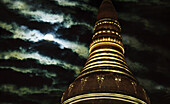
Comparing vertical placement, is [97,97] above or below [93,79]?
below

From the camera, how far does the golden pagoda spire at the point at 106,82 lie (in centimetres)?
1429

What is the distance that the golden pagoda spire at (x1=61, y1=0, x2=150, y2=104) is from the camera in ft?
46.9

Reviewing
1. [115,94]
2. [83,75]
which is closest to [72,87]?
[83,75]

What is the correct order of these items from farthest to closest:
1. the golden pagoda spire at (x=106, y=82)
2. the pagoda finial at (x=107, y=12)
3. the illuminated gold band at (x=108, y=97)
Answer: the pagoda finial at (x=107, y=12), the golden pagoda spire at (x=106, y=82), the illuminated gold band at (x=108, y=97)

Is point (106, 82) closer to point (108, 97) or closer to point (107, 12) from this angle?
point (108, 97)

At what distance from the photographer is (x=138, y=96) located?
14.7 metres

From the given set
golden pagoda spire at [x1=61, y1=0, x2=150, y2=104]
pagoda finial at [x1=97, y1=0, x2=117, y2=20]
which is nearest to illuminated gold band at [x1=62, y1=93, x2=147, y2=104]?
golden pagoda spire at [x1=61, y1=0, x2=150, y2=104]

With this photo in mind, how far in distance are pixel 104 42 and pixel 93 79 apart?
490 cm

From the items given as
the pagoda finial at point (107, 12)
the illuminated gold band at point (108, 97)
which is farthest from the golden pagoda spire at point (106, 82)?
the pagoda finial at point (107, 12)

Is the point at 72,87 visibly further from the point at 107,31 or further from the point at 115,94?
the point at 107,31

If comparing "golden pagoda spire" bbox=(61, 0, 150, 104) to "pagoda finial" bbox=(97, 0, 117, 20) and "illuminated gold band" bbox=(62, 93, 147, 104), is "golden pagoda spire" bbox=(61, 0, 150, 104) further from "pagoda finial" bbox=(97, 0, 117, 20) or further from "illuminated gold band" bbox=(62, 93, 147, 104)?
"pagoda finial" bbox=(97, 0, 117, 20)

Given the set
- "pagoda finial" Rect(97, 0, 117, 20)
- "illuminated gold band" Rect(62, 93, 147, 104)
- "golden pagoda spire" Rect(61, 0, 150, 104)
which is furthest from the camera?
"pagoda finial" Rect(97, 0, 117, 20)

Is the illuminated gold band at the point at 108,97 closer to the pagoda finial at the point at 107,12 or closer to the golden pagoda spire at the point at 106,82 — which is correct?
the golden pagoda spire at the point at 106,82

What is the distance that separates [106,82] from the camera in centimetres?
1476
